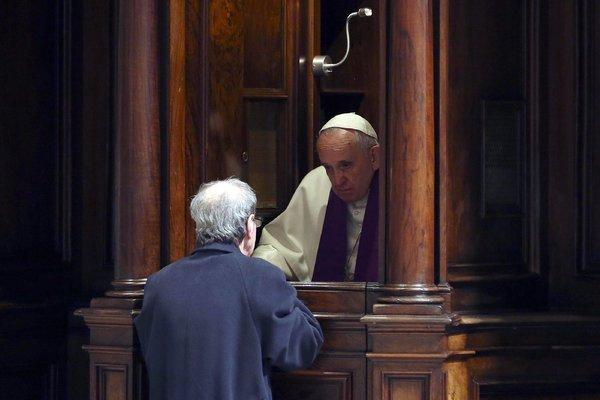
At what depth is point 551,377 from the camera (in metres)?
5.85

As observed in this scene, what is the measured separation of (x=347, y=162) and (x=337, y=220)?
25cm

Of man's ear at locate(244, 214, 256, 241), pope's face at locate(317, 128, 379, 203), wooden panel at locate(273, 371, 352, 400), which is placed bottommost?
wooden panel at locate(273, 371, 352, 400)

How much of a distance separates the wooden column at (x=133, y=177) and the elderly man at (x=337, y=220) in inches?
26.9

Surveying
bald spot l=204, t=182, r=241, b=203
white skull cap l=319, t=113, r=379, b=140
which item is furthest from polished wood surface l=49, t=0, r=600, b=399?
bald spot l=204, t=182, r=241, b=203

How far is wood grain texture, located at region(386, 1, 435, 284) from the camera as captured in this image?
5.21 metres

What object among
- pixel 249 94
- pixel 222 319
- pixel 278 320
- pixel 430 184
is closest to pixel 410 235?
pixel 430 184

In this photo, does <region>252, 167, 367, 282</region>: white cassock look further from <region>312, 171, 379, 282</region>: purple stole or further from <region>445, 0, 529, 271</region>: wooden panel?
<region>445, 0, 529, 271</region>: wooden panel

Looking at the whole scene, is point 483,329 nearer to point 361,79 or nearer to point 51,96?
point 361,79

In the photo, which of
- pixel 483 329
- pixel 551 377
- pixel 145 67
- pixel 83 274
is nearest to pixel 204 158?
pixel 145 67

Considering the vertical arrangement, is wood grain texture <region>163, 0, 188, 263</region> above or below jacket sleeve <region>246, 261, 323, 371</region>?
above

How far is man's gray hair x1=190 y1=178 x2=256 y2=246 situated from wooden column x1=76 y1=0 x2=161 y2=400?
1.50ft

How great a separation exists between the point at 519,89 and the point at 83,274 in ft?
6.51

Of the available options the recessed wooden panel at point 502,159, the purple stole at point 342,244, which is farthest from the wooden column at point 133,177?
the recessed wooden panel at point 502,159

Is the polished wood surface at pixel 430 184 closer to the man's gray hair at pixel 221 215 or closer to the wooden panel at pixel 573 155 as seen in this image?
the wooden panel at pixel 573 155
